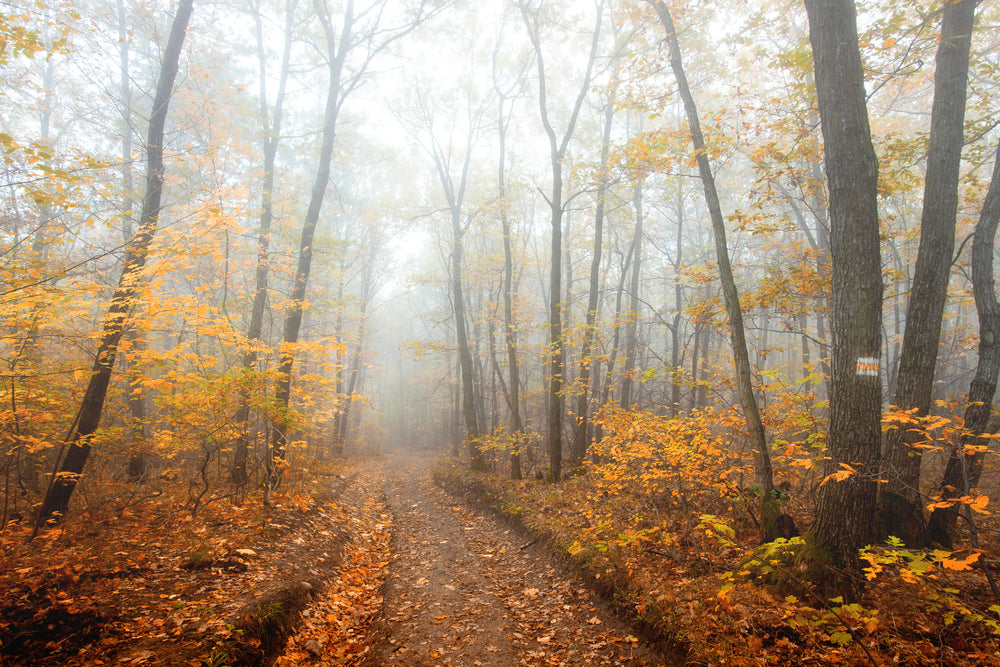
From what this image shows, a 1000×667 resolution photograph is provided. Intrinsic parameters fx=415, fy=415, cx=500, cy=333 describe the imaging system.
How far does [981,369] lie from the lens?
510 centimetres

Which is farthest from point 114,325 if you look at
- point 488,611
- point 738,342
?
point 738,342

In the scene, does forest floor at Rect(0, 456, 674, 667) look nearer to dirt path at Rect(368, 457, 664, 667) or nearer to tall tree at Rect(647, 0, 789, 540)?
dirt path at Rect(368, 457, 664, 667)

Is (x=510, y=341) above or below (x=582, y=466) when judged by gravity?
above

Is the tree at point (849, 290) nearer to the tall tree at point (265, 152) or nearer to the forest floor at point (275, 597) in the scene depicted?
the forest floor at point (275, 597)

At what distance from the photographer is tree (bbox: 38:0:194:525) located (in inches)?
228

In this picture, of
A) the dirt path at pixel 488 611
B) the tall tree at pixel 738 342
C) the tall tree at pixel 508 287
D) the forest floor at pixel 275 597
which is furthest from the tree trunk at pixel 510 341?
the tall tree at pixel 738 342

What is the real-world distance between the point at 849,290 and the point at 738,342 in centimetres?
174

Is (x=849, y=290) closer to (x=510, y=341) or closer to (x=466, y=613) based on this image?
(x=466, y=613)

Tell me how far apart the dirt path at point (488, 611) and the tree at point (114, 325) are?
4836 mm

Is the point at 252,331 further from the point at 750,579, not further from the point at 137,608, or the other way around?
the point at 750,579

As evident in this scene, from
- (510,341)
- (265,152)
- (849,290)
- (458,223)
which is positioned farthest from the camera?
(458,223)

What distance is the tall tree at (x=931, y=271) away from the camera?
4.92 m

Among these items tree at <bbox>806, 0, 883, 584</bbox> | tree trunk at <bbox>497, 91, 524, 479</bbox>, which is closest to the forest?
tree at <bbox>806, 0, 883, 584</bbox>

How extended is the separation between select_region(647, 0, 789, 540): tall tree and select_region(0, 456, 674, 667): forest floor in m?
2.39
